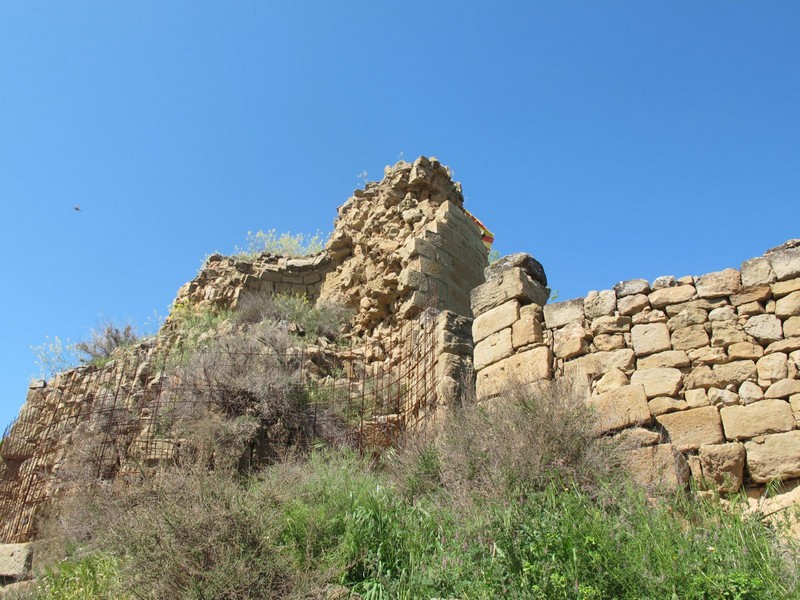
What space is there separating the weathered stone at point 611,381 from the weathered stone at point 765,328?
106cm

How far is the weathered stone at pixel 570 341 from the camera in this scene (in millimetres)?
6578

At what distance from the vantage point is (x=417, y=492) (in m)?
6.37

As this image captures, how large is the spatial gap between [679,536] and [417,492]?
8.19ft

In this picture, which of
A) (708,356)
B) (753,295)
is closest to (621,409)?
(708,356)

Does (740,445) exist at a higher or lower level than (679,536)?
higher

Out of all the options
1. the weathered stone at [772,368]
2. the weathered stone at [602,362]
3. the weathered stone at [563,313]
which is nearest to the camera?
the weathered stone at [772,368]

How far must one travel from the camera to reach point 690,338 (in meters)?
6.02

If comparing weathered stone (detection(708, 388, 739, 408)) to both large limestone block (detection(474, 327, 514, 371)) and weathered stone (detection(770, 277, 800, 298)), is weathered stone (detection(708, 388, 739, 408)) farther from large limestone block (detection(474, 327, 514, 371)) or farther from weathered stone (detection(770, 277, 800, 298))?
large limestone block (detection(474, 327, 514, 371))

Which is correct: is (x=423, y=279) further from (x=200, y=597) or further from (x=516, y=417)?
(x=200, y=597)

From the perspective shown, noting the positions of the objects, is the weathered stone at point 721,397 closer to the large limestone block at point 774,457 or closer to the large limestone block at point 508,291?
the large limestone block at point 774,457

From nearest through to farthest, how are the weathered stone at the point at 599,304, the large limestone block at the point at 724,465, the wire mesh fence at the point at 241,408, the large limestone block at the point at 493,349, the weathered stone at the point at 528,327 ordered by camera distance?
the large limestone block at the point at 724,465 → the weathered stone at the point at 599,304 → the weathered stone at the point at 528,327 → the large limestone block at the point at 493,349 → the wire mesh fence at the point at 241,408

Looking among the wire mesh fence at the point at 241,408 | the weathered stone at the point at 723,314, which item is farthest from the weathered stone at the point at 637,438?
the wire mesh fence at the point at 241,408

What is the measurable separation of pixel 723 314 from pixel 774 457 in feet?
4.18

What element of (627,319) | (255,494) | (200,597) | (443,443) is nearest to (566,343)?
(627,319)
